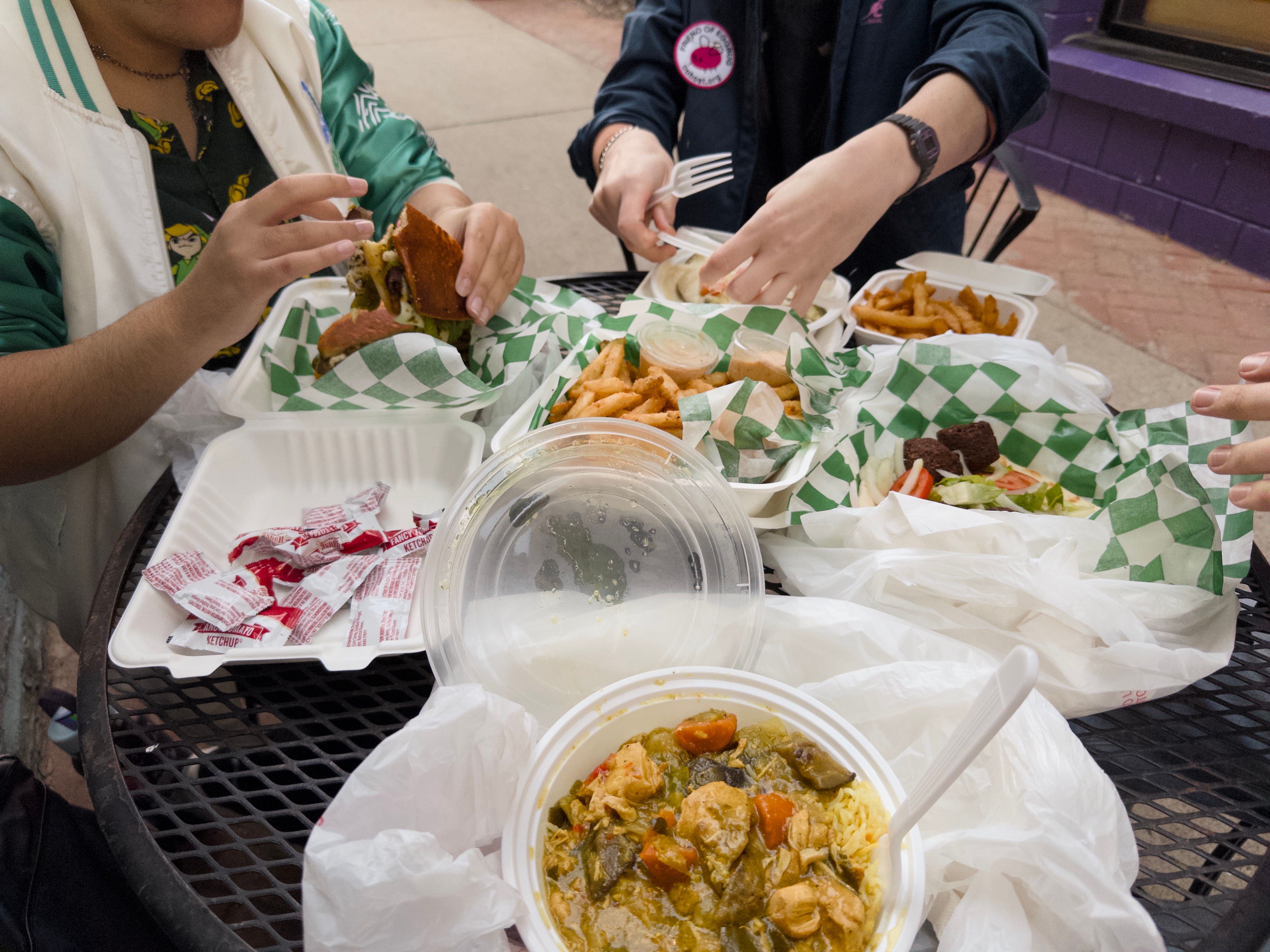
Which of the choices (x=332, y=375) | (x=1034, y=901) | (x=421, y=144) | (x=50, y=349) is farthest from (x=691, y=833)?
(x=421, y=144)

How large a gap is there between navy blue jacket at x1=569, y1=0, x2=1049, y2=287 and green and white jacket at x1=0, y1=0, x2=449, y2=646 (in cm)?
67

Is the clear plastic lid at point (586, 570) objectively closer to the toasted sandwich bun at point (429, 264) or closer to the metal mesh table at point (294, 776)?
the metal mesh table at point (294, 776)

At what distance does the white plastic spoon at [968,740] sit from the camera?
0.58 m

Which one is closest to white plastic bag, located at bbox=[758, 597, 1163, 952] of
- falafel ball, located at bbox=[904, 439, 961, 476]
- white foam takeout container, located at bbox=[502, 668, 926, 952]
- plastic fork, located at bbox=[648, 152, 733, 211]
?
white foam takeout container, located at bbox=[502, 668, 926, 952]

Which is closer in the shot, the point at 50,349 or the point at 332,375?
the point at 50,349

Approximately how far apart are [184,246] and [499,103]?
5295 millimetres

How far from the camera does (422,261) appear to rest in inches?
59.4

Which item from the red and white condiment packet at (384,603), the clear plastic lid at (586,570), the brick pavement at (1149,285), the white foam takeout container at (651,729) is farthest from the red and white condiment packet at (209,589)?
the brick pavement at (1149,285)

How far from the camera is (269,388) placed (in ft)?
5.09

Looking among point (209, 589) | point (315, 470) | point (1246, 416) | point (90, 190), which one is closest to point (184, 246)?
point (90, 190)

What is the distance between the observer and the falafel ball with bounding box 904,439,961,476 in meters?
1.37

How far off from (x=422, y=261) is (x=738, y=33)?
1.09 metres

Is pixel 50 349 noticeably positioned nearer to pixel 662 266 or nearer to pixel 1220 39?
pixel 662 266

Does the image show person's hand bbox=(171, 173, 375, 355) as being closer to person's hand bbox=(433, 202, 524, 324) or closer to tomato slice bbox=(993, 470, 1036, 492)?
person's hand bbox=(433, 202, 524, 324)
